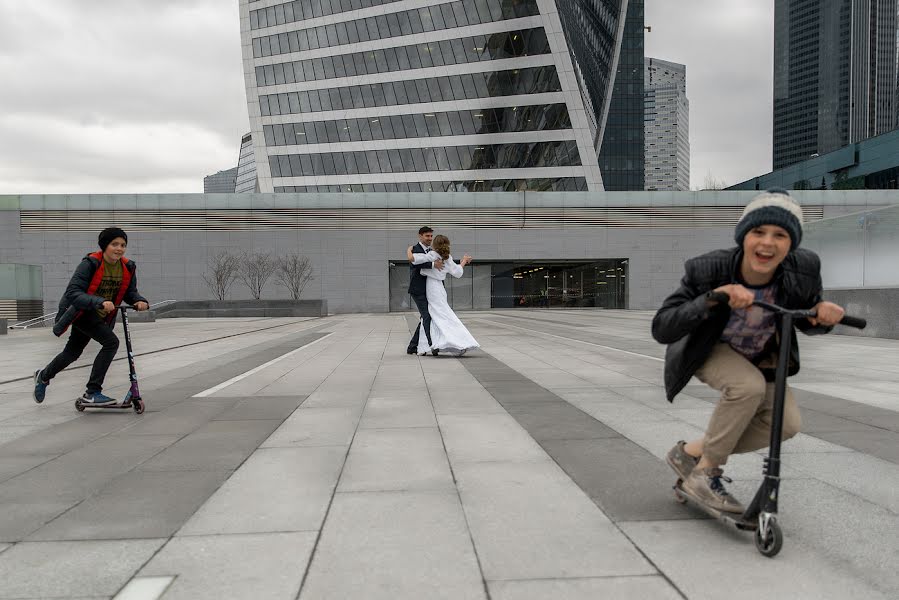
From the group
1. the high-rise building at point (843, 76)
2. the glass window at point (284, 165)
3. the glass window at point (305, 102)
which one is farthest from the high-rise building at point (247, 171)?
the high-rise building at point (843, 76)

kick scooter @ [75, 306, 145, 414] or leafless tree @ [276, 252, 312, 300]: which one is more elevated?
leafless tree @ [276, 252, 312, 300]

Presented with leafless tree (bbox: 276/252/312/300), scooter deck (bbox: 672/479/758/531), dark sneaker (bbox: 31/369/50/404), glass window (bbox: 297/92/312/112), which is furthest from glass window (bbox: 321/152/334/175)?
scooter deck (bbox: 672/479/758/531)

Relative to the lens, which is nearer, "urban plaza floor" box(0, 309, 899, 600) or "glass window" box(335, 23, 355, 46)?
"urban plaza floor" box(0, 309, 899, 600)

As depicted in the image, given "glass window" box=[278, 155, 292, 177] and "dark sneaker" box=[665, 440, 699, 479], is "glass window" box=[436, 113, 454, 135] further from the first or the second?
"dark sneaker" box=[665, 440, 699, 479]

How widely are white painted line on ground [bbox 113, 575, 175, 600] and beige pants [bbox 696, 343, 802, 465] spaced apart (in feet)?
8.01

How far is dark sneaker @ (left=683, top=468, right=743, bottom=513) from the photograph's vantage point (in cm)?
293

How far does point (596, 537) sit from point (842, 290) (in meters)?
17.1

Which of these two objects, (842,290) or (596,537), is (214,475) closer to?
(596,537)

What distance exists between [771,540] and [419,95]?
181ft

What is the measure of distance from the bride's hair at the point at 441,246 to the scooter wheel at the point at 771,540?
26.7ft

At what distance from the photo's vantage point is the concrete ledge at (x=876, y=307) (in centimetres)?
1523

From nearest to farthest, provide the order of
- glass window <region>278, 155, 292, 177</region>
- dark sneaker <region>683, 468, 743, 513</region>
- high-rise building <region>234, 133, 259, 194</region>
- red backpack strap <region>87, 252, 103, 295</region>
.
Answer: dark sneaker <region>683, 468, 743, 513</region>
red backpack strap <region>87, 252, 103, 295</region>
glass window <region>278, 155, 292, 177</region>
high-rise building <region>234, 133, 259, 194</region>

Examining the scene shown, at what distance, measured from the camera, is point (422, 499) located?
3486mm

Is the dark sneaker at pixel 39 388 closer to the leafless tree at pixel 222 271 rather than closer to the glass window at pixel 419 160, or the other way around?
the leafless tree at pixel 222 271
